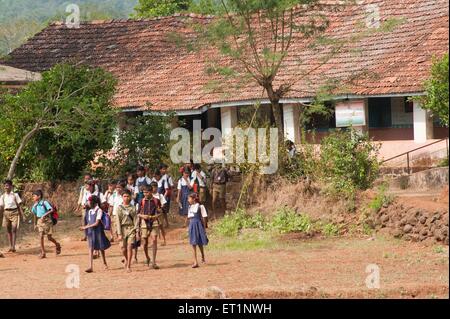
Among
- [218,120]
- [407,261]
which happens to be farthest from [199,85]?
[407,261]

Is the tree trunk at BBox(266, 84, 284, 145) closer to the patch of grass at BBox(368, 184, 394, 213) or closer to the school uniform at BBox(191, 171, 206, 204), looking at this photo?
the school uniform at BBox(191, 171, 206, 204)

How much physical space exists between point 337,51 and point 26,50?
1417cm

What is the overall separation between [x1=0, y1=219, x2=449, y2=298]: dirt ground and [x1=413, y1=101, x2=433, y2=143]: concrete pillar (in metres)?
7.03

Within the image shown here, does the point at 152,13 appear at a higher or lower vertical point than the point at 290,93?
higher

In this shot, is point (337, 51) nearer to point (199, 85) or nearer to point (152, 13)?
point (199, 85)

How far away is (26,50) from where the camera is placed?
4078 cm

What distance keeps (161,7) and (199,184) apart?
2965 cm

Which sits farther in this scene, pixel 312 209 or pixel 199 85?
pixel 199 85

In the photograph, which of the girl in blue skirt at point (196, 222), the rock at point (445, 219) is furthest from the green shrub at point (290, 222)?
the girl in blue skirt at point (196, 222)

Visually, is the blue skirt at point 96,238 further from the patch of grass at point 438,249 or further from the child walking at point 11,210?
the patch of grass at point 438,249

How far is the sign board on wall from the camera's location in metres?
31.2

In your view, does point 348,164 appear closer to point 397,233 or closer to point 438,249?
point 397,233

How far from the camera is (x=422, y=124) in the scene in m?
30.2

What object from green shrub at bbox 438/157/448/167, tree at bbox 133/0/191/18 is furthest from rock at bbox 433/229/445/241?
tree at bbox 133/0/191/18
